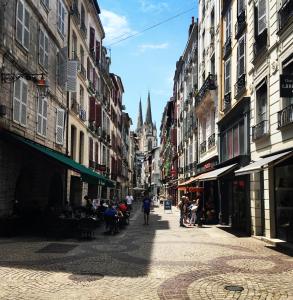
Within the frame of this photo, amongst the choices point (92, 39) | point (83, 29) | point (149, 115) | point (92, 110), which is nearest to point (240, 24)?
point (83, 29)

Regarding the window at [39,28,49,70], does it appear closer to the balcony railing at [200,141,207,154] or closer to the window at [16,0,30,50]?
the window at [16,0,30,50]

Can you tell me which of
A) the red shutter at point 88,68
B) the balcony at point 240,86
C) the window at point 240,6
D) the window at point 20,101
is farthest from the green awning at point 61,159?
the window at point 240,6

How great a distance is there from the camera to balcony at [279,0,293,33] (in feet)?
39.3

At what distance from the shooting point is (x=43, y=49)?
56.6 ft

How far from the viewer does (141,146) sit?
155 metres

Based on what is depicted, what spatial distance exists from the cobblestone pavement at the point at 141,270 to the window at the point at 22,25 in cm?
666

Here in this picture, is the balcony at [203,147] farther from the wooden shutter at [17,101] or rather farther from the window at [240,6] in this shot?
the wooden shutter at [17,101]

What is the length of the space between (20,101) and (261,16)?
8.72m

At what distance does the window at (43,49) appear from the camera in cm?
1686

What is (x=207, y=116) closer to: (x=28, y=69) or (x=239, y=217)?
(x=239, y=217)

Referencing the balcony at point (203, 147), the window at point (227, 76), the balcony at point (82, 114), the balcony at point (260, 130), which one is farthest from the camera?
the balcony at point (203, 147)

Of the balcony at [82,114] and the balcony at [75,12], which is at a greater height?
the balcony at [75,12]

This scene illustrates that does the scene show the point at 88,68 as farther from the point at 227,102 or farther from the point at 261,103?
the point at 261,103

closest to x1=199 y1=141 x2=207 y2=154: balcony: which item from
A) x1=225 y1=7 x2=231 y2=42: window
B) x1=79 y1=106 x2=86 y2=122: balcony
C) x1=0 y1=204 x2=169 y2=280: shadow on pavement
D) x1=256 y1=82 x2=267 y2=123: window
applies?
x1=79 y1=106 x2=86 y2=122: balcony
